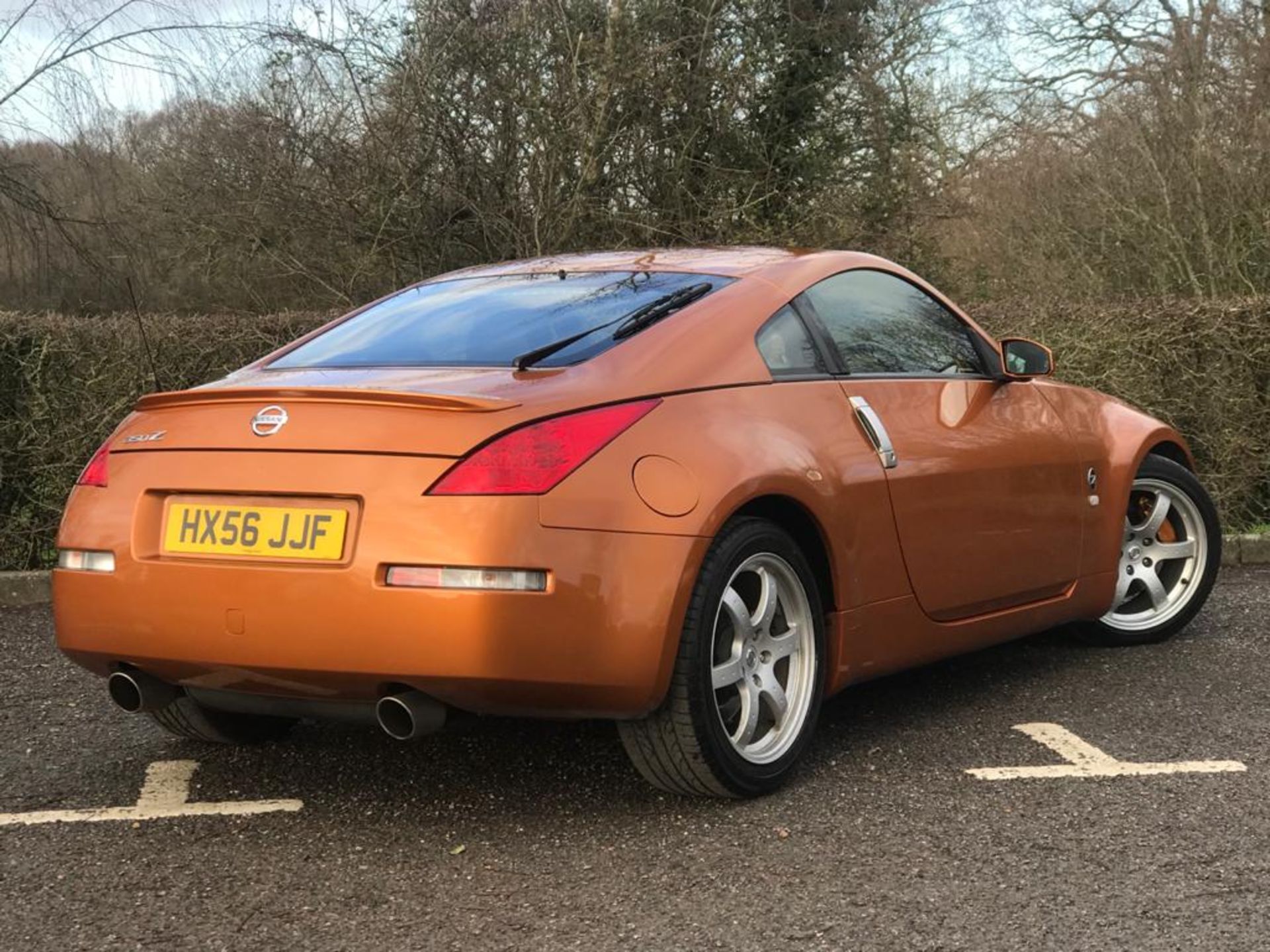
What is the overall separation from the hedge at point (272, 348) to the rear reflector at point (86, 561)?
383cm

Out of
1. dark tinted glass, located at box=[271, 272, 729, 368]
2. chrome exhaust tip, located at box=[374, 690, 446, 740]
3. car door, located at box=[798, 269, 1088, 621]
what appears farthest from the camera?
car door, located at box=[798, 269, 1088, 621]

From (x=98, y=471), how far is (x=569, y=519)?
127cm

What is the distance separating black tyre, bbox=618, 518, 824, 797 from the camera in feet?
10.6

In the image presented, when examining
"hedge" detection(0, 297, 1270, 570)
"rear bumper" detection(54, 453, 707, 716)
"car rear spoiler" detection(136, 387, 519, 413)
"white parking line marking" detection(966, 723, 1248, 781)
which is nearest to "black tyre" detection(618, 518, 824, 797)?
"rear bumper" detection(54, 453, 707, 716)

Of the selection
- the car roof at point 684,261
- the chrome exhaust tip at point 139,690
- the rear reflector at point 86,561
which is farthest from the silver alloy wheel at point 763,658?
the rear reflector at point 86,561

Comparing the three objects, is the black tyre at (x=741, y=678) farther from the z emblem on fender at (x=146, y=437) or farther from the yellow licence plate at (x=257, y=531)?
the z emblem on fender at (x=146, y=437)

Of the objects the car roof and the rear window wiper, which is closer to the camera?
the rear window wiper

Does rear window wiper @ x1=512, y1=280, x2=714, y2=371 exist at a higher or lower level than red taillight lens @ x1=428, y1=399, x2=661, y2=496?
higher

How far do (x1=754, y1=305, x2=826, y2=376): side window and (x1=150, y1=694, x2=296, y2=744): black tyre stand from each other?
5.66 ft

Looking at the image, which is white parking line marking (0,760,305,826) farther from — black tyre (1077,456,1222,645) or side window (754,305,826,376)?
black tyre (1077,456,1222,645)

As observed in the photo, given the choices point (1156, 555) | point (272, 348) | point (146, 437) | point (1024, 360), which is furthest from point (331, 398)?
point (272, 348)

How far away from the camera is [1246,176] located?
12.2 meters

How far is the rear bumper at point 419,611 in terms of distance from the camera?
296cm

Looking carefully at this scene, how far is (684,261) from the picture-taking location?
13.6ft
